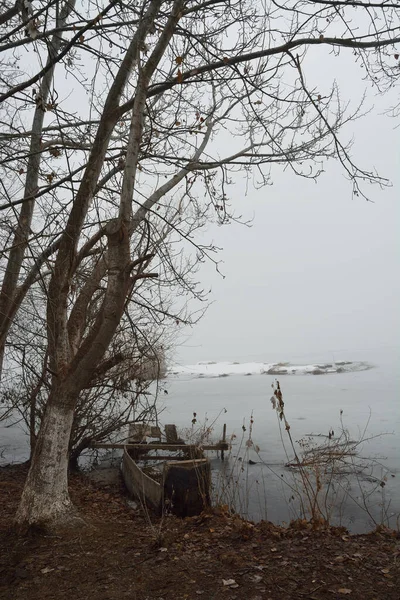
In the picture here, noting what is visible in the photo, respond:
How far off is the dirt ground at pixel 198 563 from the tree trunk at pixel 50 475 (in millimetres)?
166

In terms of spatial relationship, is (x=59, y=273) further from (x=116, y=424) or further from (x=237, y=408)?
(x=237, y=408)

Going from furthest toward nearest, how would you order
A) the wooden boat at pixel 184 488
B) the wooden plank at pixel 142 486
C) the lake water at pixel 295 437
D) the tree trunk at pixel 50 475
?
the lake water at pixel 295 437, the wooden plank at pixel 142 486, the wooden boat at pixel 184 488, the tree trunk at pixel 50 475

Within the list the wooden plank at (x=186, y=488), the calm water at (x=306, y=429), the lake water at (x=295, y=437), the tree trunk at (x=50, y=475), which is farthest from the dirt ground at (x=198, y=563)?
the calm water at (x=306, y=429)

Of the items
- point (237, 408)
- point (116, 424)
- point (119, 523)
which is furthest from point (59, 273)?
point (237, 408)

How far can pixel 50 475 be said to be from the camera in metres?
4.25

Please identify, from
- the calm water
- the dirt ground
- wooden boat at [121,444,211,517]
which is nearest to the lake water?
the calm water

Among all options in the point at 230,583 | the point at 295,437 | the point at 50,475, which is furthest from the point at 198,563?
the point at 295,437

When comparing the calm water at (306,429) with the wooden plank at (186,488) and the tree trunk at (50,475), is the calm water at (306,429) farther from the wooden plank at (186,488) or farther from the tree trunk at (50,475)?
the tree trunk at (50,475)

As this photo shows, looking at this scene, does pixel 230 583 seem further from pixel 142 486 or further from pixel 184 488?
pixel 142 486

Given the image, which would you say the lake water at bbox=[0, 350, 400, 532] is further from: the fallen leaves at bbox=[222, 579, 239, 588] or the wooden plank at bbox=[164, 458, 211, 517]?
the fallen leaves at bbox=[222, 579, 239, 588]

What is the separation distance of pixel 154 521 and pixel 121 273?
3502mm

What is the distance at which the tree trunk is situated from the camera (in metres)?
4.21

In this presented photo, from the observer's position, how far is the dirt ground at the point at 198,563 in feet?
10.5

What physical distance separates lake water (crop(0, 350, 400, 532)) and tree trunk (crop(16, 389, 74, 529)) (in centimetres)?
213
